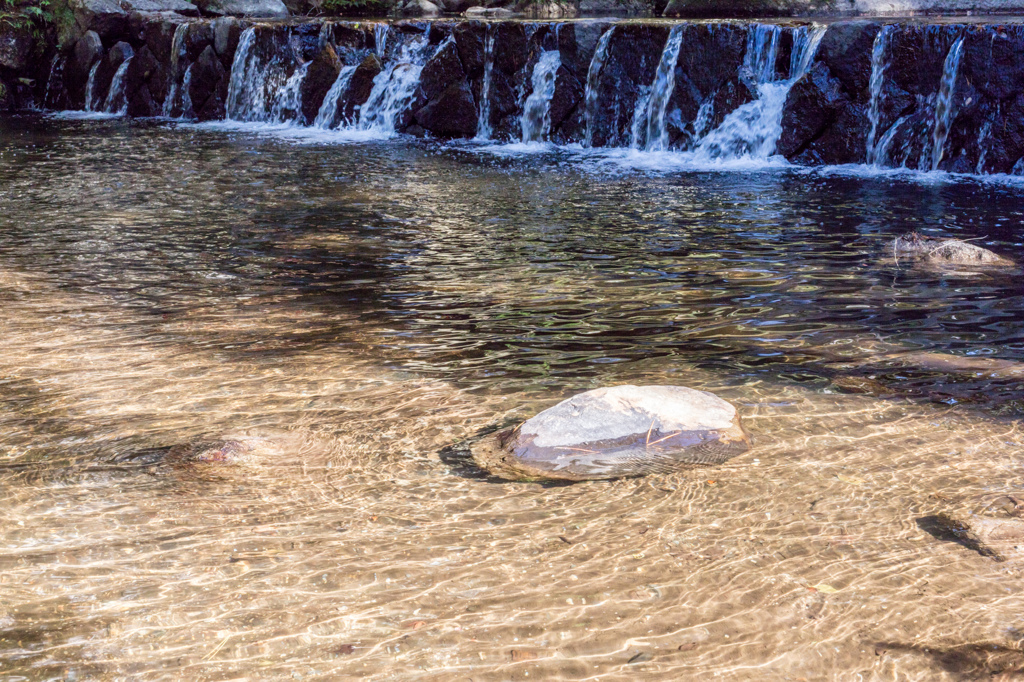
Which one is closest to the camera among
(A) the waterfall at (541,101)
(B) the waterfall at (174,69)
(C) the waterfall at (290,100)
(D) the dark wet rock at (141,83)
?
(A) the waterfall at (541,101)

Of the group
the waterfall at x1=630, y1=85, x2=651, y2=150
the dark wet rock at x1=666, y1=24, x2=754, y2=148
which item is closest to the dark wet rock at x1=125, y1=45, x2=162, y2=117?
the waterfall at x1=630, y1=85, x2=651, y2=150

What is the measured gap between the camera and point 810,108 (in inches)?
471

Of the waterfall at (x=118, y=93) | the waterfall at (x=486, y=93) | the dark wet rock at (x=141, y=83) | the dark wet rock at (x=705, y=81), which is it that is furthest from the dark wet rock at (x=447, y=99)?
the waterfall at (x=118, y=93)

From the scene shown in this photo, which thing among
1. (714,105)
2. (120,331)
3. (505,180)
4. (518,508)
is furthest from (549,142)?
(518,508)

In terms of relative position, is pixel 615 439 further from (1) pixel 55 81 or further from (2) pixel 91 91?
(1) pixel 55 81

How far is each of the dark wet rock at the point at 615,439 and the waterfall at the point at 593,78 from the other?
10428mm

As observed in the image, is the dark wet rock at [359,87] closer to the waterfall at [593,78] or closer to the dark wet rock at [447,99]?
the dark wet rock at [447,99]

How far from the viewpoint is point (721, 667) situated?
2.56 meters

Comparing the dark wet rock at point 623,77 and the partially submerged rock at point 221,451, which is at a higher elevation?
the dark wet rock at point 623,77

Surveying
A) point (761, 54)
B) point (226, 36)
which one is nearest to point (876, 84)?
point (761, 54)

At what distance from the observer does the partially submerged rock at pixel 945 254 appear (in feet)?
22.5

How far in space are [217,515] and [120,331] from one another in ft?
8.39

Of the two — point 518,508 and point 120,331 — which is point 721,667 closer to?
point 518,508

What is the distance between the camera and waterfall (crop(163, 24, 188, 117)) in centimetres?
1825
